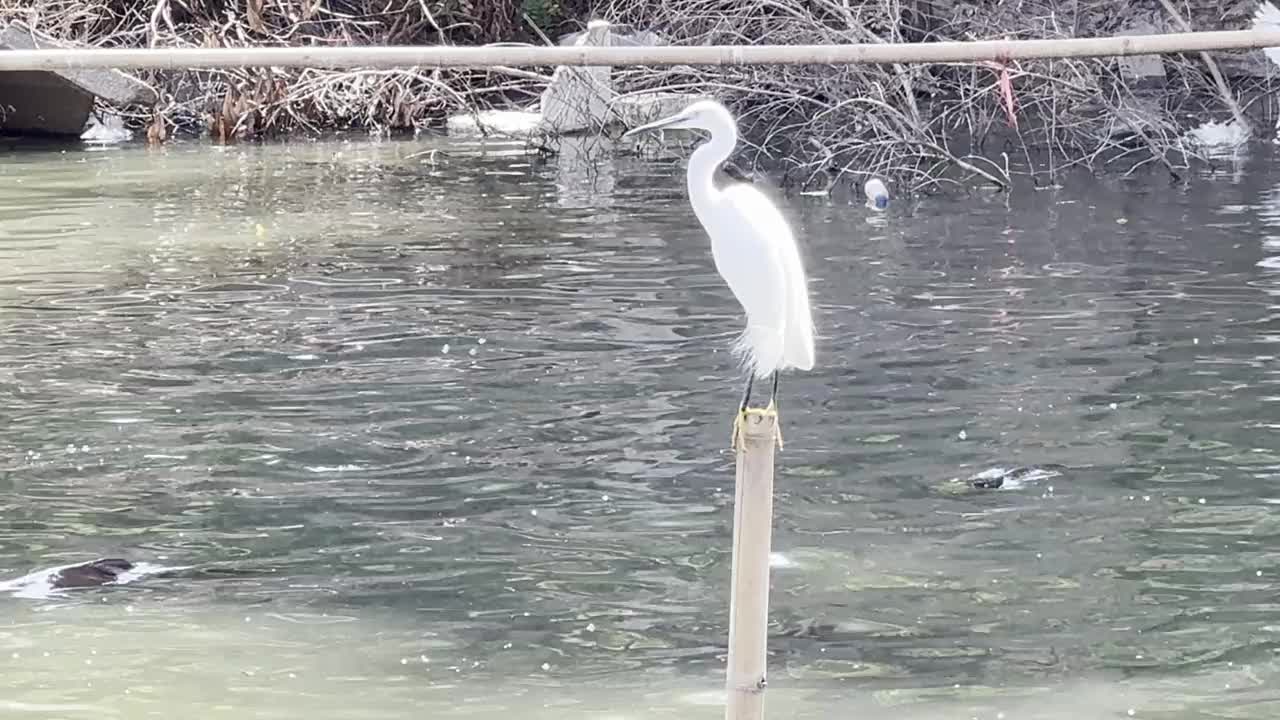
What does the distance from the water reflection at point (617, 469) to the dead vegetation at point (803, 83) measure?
260 centimetres

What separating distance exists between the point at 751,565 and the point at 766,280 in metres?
1.09

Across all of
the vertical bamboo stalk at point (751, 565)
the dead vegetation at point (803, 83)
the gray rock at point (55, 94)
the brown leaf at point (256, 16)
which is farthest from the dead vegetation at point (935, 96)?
the vertical bamboo stalk at point (751, 565)

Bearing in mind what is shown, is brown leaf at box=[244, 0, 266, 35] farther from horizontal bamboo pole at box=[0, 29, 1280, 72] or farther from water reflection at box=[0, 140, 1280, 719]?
horizontal bamboo pole at box=[0, 29, 1280, 72]

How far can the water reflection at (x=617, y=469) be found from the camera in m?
5.43

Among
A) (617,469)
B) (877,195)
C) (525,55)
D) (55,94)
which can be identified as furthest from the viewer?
(55,94)

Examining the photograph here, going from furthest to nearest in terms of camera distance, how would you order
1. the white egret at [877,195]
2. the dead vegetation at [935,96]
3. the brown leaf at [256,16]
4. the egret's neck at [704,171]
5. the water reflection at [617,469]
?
the brown leaf at [256,16], the dead vegetation at [935,96], the white egret at [877,195], the water reflection at [617,469], the egret's neck at [704,171]

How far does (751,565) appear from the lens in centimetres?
366

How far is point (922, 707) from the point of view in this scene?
509 centimetres

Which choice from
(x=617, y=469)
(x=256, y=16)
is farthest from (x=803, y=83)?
(x=617, y=469)

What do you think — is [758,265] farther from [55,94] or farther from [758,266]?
[55,94]

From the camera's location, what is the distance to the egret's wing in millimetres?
4531

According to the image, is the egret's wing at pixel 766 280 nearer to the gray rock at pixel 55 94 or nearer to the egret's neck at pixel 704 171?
the egret's neck at pixel 704 171

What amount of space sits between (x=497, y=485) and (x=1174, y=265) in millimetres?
5999

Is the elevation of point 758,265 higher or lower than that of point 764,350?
higher
